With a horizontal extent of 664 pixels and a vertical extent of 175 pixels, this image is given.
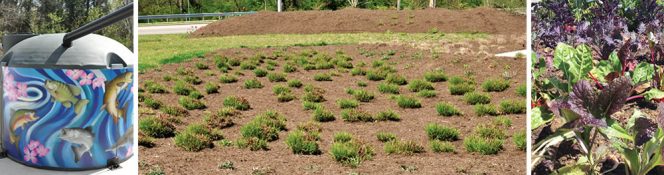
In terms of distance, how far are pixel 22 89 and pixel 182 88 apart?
45.5 inches

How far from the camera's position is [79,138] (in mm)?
3352

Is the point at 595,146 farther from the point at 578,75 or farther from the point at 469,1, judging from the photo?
the point at 469,1

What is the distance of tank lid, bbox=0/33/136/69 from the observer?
320 cm

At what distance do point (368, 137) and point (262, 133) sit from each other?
1.78 feet

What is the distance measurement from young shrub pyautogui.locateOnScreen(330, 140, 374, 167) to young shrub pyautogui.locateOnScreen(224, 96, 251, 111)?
20.3 inches

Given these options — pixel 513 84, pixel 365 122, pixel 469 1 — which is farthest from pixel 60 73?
pixel 513 84

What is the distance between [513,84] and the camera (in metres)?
2.98

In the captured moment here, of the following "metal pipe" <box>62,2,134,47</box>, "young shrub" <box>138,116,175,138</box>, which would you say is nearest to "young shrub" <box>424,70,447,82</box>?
"young shrub" <box>138,116,175,138</box>

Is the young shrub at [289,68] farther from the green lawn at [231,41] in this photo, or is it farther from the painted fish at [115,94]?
the painted fish at [115,94]

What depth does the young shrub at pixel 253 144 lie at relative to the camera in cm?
290

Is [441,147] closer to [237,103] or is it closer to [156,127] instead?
[237,103]

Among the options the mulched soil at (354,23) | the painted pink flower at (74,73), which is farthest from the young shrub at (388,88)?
the painted pink flower at (74,73)

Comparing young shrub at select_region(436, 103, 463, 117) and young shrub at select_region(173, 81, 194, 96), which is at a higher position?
young shrub at select_region(173, 81, 194, 96)

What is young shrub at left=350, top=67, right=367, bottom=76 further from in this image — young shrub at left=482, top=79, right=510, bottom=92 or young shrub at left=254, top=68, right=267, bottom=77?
young shrub at left=482, top=79, right=510, bottom=92
